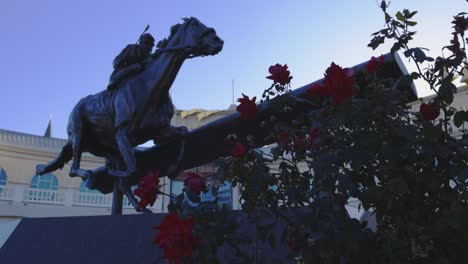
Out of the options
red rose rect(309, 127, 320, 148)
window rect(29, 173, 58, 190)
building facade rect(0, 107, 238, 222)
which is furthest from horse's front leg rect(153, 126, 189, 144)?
window rect(29, 173, 58, 190)

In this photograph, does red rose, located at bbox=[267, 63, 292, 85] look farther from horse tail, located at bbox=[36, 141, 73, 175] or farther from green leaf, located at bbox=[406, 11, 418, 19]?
horse tail, located at bbox=[36, 141, 73, 175]

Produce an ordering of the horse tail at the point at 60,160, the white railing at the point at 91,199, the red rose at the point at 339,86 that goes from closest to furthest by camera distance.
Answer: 1. the red rose at the point at 339,86
2. the horse tail at the point at 60,160
3. the white railing at the point at 91,199

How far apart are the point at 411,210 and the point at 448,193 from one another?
0.13 metres

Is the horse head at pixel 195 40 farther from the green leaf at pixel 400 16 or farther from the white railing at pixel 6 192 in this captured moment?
the white railing at pixel 6 192

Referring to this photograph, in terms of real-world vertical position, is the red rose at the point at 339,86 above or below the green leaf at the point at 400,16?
below

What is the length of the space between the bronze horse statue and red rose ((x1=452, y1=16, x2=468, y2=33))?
2355mm

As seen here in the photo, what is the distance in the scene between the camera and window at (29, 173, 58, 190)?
61.0 feet

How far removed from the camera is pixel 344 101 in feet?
4.99

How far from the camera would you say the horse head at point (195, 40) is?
371 centimetres

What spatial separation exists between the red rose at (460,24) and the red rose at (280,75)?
2.34ft

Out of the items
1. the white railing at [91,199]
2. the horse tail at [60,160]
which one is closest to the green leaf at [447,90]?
the horse tail at [60,160]

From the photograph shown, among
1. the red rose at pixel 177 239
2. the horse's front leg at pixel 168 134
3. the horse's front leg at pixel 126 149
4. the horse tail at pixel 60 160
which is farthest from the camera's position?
the horse tail at pixel 60 160

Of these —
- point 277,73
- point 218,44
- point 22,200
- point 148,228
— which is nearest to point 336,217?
point 277,73

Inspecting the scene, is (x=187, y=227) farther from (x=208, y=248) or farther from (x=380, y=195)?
(x=380, y=195)
